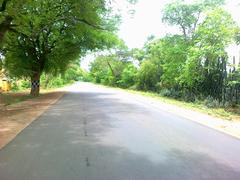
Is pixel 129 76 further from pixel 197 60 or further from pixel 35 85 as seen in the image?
pixel 197 60

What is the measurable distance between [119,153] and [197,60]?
19.8m

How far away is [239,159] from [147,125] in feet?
15.9

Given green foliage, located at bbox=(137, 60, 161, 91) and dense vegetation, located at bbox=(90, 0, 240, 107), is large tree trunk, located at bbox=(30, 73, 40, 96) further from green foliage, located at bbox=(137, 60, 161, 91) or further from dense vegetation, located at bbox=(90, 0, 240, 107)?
green foliage, located at bbox=(137, 60, 161, 91)

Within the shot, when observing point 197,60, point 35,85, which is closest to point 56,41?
point 35,85

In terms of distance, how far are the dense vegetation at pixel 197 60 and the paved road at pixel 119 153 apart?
11.8m

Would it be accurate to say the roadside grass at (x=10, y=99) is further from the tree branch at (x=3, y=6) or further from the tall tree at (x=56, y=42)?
the tree branch at (x=3, y=6)

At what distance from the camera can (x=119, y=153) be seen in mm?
7215

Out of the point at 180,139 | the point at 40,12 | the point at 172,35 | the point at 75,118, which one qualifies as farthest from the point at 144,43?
the point at 180,139

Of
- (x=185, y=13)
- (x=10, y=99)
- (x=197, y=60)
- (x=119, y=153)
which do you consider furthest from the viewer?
(x=185, y=13)

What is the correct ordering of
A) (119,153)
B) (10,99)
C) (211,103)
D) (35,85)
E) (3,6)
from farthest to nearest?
(35,85)
(10,99)
(211,103)
(3,6)
(119,153)

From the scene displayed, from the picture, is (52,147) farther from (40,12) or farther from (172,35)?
(172,35)

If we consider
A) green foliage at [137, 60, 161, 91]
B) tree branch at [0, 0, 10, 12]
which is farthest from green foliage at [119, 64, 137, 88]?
tree branch at [0, 0, 10, 12]

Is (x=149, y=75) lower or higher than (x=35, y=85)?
Result: higher

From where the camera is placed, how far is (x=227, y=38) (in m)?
22.9
